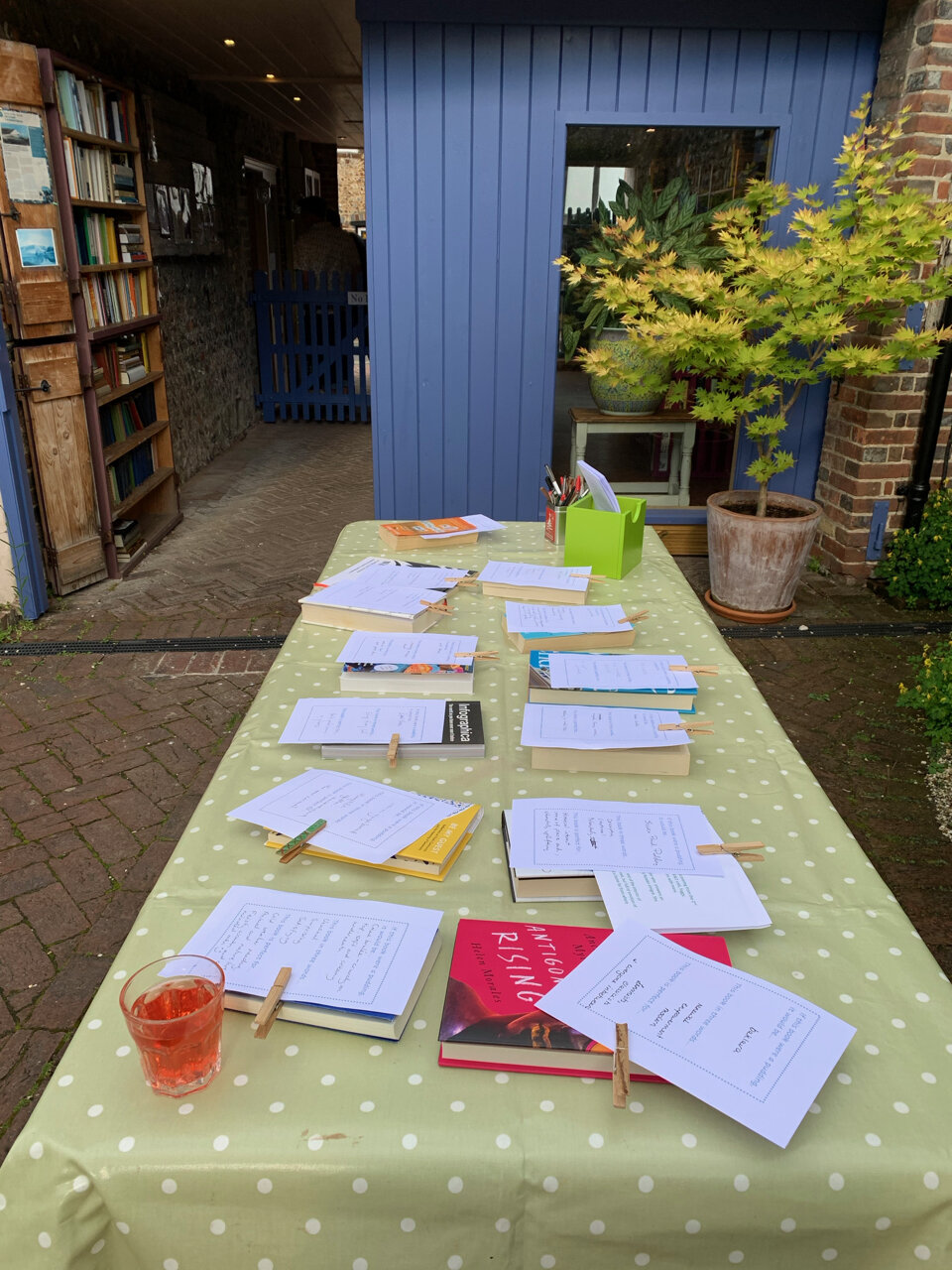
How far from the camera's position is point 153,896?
1351 millimetres

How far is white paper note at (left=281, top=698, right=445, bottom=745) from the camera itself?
172 cm

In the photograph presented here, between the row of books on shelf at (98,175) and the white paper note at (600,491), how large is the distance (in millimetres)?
3307

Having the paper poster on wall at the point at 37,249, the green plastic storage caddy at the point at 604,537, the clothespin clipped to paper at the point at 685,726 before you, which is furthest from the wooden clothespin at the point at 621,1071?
the paper poster on wall at the point at 37,249

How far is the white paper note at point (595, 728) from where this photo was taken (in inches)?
64.9

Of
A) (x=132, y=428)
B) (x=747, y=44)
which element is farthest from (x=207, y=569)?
(x=747, y=44)

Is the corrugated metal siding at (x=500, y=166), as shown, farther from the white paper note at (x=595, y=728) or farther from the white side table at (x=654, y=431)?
the white paper note at (x=595, y=728)

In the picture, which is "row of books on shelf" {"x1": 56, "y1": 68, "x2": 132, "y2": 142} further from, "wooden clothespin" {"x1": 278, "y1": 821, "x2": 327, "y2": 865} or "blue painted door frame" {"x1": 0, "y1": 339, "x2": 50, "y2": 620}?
"wooden clothespin" {"x1": 278, "y1": 821, "x2": 327, "y2": 865}

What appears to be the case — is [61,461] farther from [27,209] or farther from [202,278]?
[202,278]

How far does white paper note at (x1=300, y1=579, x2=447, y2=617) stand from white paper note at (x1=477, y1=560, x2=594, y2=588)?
20cm

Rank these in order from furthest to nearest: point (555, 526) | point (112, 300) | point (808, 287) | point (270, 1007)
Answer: point (112, 300) → point (808, 287) → point (555, 526) → point (270, 1007)

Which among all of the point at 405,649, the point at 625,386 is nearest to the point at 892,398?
the point at 625,386

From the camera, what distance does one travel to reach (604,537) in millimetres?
2639

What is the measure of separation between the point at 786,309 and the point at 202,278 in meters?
5.17

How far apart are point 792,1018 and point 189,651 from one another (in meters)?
3.63
